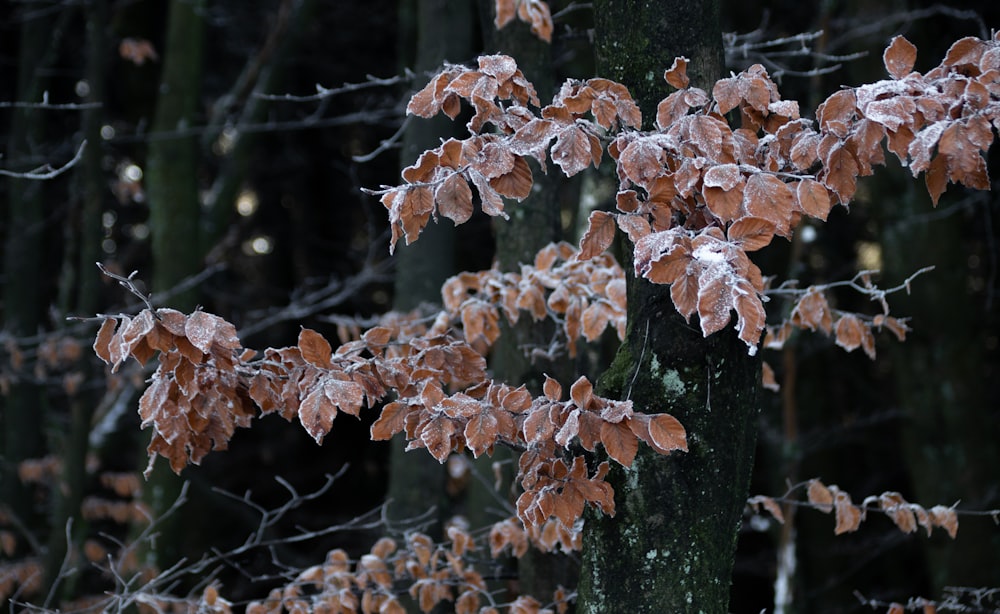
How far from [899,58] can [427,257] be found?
341 centimetres

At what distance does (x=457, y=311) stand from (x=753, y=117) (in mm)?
1353

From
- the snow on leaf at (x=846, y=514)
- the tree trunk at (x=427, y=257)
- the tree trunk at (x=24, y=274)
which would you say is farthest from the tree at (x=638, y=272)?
the tree trunk at (x=24, y=274)

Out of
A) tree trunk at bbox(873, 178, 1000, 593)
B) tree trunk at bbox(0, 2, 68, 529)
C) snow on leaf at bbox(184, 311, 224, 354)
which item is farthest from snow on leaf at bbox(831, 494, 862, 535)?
tree trunk at bbox(0, 2, 68, 529)

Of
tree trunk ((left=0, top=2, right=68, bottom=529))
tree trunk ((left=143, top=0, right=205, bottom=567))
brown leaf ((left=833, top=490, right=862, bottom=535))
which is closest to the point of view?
brown leaf ((left=833, top=490, right=862, bottom=535))

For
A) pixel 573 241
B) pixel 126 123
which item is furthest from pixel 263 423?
pixel 573 241

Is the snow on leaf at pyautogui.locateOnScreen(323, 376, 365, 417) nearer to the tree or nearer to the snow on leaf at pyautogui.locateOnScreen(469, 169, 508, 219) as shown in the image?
the tree

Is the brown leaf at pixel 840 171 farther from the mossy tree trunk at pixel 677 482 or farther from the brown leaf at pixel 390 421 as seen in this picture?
the brown leaf at pixel 390 421

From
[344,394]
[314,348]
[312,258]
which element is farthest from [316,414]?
[312,258]

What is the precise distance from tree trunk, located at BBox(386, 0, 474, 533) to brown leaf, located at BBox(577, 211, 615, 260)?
2.70 m

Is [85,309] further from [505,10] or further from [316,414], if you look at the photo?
[316,414]

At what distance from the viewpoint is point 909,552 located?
9688 mm

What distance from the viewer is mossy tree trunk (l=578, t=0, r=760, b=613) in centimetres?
223

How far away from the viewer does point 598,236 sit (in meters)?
2.13

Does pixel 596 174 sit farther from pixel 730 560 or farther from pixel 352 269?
pixel 352 269
